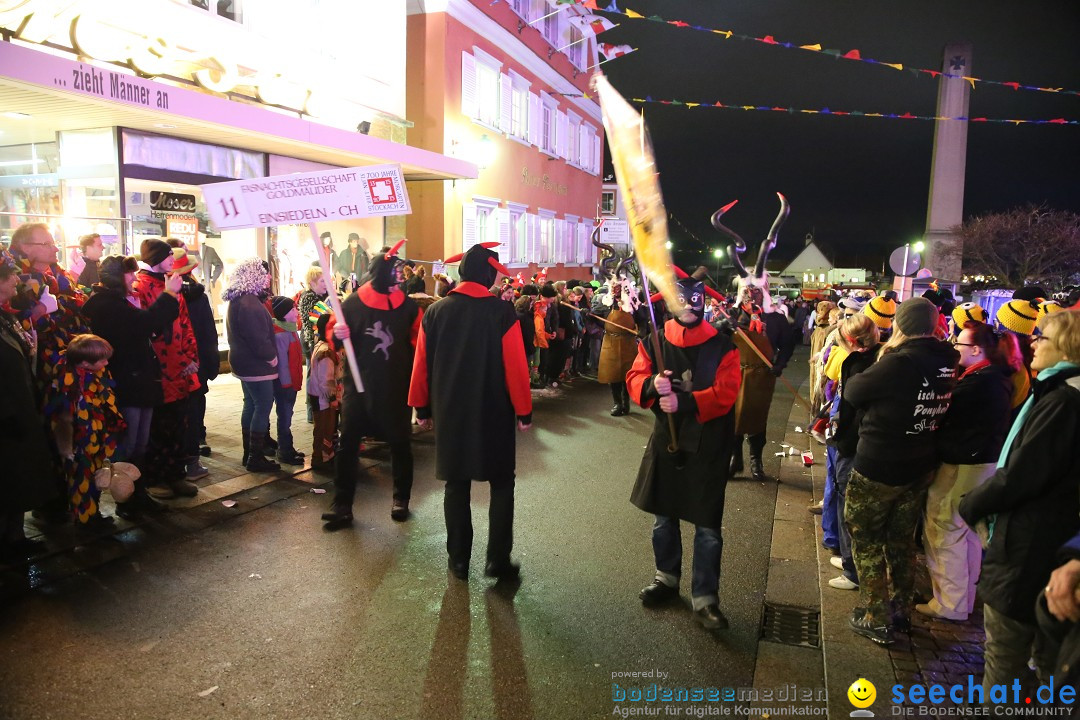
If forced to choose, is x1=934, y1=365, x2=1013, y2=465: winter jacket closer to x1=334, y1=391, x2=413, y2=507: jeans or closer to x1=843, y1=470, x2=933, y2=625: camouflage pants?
x1=843, y1=470, x2=933, y2=625: camouflage pants

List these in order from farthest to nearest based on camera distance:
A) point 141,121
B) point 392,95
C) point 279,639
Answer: point 392,95, point 141,121, point 279,639

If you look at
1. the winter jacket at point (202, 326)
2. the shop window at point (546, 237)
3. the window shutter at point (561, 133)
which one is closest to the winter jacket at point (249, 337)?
the winter jacket at point (202, 326)

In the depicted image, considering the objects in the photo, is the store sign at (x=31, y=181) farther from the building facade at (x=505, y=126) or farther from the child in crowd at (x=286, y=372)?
the building facade at (x=505, y=126)

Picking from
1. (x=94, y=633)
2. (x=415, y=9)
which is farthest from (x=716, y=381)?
(x=415, y=9)

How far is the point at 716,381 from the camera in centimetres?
412

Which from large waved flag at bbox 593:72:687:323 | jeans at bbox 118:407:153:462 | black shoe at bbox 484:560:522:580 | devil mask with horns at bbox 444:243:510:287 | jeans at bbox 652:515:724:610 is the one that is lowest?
black shoe at bbox 484:560:522:580

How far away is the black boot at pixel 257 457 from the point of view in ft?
22.3

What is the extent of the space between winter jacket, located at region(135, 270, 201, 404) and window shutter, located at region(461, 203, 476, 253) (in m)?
12.1

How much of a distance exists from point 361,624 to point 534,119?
805 inches

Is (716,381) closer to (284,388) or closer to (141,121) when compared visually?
(284,388)

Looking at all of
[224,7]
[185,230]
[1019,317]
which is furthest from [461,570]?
[224,7]

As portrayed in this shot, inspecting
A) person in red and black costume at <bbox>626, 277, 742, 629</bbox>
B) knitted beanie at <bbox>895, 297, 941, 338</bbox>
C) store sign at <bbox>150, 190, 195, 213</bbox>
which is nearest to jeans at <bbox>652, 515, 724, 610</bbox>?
person in red and black costume at <bbox>626, 277, 742, 629</bbox>

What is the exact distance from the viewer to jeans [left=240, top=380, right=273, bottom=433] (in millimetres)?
6758

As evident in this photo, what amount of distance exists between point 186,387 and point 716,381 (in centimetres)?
449
